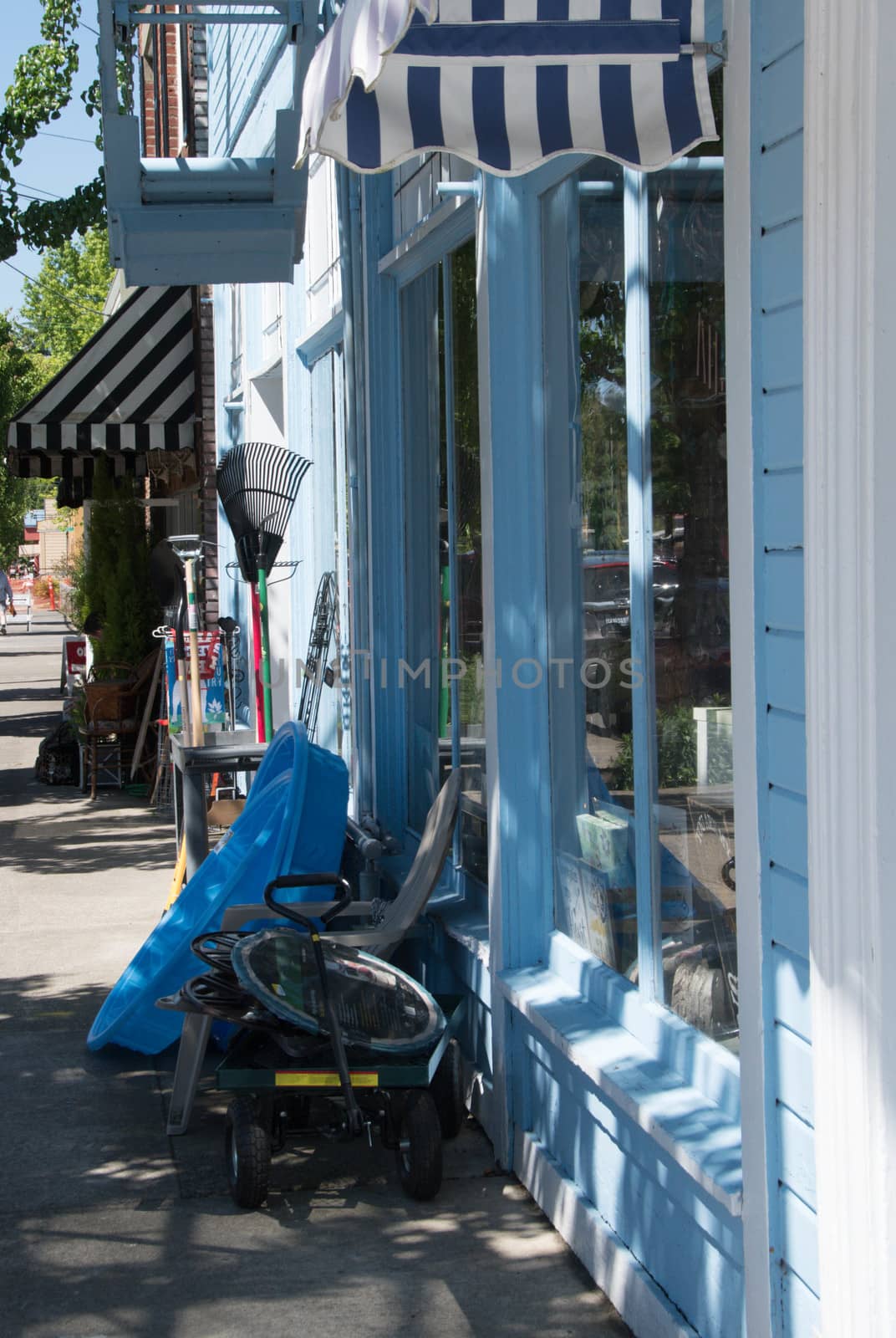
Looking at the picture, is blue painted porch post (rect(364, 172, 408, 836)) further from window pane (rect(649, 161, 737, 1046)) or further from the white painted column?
the white painted column

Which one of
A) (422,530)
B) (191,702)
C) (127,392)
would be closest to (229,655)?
(191,702)

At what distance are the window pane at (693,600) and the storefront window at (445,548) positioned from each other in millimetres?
1349

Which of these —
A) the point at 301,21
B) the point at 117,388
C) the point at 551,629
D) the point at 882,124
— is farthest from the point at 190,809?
the point at 117,388

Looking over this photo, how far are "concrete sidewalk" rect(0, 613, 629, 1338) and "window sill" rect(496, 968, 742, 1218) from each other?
0.55m

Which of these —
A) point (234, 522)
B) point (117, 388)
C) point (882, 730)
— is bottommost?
point (882, 730)

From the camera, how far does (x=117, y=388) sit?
39.7ft

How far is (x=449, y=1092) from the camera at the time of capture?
15.3ft

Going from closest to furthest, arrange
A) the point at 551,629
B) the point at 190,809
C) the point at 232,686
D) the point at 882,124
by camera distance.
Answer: the point at 882,124
the point at 551,629
the point at 190,809
the point at 232,686

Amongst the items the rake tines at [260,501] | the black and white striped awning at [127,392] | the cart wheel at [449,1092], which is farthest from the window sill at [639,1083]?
the black and white striped awning at [127,392]

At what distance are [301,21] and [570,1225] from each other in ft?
16.4

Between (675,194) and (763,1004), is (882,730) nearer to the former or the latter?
(763,1004)

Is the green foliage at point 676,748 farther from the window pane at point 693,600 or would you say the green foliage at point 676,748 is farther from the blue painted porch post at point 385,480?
the blue painted porch post at point 385,480

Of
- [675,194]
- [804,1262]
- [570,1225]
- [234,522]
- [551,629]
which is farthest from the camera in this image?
[234,522]

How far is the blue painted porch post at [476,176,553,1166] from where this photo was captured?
4430mm
